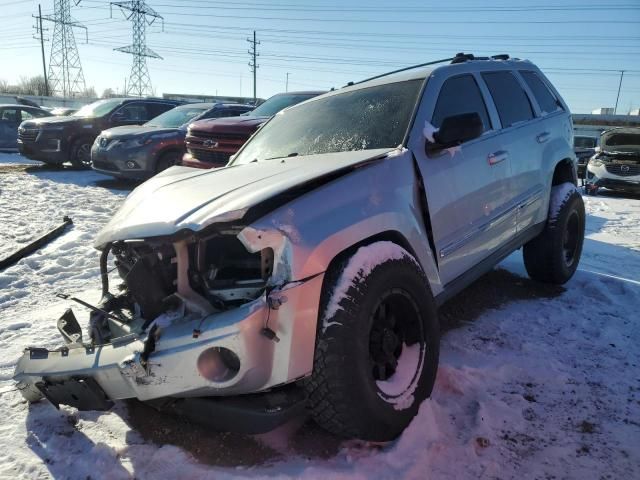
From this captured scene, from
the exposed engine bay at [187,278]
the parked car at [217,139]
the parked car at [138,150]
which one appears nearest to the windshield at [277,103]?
the parked car at [217,139]

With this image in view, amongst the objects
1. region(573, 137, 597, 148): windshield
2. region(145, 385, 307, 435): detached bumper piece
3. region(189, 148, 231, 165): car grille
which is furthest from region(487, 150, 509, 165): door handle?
region(573, 137, 597, 148): windshield

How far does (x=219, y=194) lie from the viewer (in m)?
2.39

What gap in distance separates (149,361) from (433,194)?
175cm

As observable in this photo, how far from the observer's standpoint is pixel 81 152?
1189cm

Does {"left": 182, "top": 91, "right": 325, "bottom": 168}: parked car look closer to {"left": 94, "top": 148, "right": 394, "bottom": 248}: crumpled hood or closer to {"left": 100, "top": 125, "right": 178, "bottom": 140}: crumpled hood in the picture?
{"left": 100, "top": 125, "right": 178, "bottom": 140}: crumpled hood

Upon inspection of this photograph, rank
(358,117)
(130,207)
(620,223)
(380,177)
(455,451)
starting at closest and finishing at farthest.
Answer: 1. (455,451)
2. (380,177)
3. (130,207)
4. (358,117)
5. (620,223)

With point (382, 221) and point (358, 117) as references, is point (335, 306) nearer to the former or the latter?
point (382, 221)

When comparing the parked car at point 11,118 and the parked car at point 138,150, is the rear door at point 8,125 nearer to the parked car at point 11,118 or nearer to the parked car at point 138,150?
the parked car at point 11,118

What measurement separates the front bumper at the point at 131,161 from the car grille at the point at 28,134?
3326 mm

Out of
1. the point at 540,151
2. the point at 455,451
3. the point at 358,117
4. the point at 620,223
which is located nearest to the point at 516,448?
the point at 455,451

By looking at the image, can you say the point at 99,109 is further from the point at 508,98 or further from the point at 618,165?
the point at 618,165

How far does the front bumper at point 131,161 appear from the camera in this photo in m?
9.38

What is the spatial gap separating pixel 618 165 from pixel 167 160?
411 inches

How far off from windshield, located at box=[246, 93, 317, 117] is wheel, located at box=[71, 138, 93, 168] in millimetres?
5204
